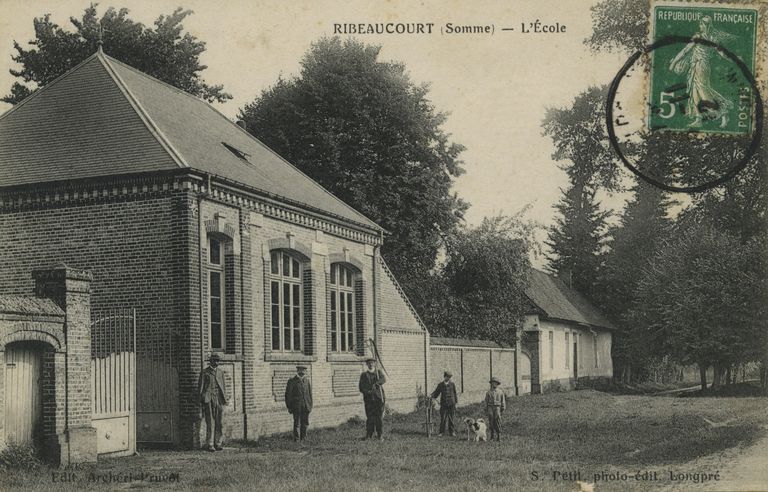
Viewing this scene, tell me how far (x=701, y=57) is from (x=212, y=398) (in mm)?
9867

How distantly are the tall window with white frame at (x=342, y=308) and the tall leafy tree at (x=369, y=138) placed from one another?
971 centimetres

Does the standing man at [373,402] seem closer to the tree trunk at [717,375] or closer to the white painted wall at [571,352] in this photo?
the white painted wall at [571,352]

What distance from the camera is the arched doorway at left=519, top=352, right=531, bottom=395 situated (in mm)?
34469

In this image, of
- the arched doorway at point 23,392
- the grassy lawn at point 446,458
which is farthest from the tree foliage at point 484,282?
the arched doorway at point 23,392

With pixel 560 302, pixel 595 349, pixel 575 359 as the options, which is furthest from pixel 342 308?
pixel 595 349

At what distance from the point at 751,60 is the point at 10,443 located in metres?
12.5

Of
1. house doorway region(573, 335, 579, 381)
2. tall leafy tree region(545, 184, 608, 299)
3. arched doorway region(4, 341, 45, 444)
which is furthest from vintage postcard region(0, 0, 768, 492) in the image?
tall leafy tree region(545, 184, 608, 299)

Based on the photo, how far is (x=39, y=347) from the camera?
11773mm

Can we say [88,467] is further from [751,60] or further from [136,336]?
[751,60]

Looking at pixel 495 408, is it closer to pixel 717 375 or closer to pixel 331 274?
pixel 331 274

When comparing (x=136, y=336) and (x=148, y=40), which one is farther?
(x=148, y=40)

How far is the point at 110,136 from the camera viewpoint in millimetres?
16094

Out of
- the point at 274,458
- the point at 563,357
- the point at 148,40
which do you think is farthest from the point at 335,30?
the point at 563,357

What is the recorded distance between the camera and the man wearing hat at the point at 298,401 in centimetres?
1639
